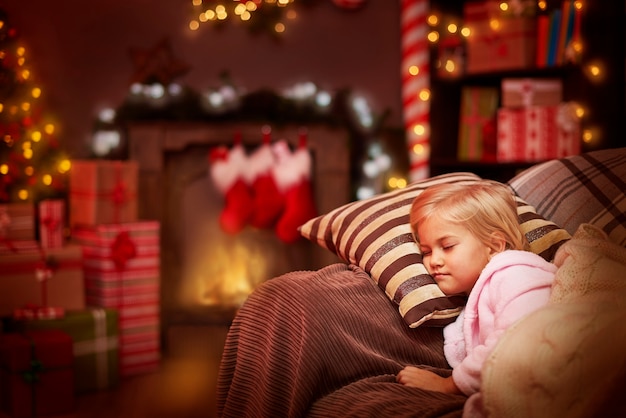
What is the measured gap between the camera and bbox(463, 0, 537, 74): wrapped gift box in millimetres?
3621

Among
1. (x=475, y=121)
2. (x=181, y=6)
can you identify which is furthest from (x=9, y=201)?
(x=475, y=121)

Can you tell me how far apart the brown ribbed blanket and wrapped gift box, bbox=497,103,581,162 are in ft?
6.72

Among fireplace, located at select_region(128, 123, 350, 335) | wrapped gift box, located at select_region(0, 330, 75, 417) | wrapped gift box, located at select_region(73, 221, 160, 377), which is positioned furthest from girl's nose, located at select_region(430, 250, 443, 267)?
fireplace, located at select_region(128, 123, 350, 335)

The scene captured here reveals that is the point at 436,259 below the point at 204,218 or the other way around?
the other way around

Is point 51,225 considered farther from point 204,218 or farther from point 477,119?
point 477,119

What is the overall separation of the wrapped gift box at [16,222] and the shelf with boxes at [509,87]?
1.95 metres

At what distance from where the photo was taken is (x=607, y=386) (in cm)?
113

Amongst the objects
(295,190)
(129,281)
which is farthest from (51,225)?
(295,190)

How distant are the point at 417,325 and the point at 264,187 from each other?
2.26 m

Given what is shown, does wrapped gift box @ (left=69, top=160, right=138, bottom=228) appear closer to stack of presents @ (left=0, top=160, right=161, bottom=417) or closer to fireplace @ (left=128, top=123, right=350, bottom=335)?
stack of presents @ (left=0, top=160, right=161, bottom=417)

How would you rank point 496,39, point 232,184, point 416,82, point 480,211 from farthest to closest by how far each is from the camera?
point 416,82, point 232,184, point 496,39, point 480,211

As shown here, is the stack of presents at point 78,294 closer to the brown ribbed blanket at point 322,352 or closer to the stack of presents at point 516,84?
the brown ribbed blanket at point 322,352

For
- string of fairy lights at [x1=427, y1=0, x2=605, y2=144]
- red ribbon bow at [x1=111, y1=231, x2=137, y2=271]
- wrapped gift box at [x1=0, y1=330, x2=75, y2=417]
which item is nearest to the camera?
wrapped gift box at [x1=0, y1=330, x2=75, y2=417]

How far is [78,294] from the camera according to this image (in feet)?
10.4
